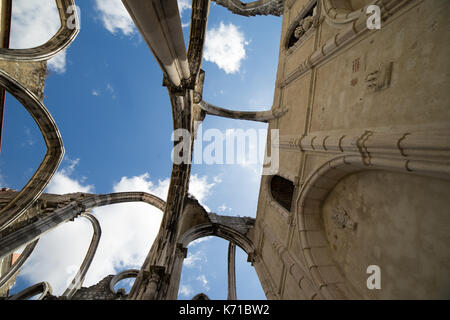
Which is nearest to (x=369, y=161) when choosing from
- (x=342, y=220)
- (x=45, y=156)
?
(x=342, y=220)

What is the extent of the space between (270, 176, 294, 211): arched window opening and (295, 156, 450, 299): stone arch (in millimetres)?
2610

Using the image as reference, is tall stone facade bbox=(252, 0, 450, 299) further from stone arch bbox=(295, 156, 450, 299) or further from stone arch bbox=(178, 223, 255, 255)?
stone arch bbox=(178, 223, 255, 255)

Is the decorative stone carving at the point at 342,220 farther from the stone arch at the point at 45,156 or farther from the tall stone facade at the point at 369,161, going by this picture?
the stone arch at the point at 45,156

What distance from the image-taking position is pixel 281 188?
27.8ft

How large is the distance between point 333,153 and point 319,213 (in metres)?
1.97

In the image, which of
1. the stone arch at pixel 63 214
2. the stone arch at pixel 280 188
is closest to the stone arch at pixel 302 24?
the stone arch at pixel 280 188

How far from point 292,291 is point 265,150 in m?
5.63

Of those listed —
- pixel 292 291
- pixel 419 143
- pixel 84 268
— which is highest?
pixel 419 143

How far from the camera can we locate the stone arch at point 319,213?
12.1ft

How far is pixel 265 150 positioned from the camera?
30.0ft

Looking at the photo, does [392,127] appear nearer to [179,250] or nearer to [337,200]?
[337,200]

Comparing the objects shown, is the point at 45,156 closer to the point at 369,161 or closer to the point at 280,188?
the point at 280,188

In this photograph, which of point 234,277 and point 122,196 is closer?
point 122,196

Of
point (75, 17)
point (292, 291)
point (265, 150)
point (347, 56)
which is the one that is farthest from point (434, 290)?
point (75, 17)
